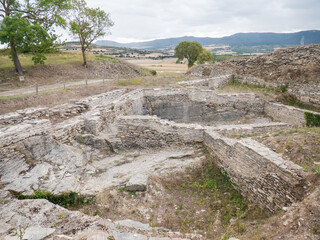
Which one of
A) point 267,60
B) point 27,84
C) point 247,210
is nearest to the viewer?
point 247,210

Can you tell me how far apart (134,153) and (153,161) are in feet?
4.27

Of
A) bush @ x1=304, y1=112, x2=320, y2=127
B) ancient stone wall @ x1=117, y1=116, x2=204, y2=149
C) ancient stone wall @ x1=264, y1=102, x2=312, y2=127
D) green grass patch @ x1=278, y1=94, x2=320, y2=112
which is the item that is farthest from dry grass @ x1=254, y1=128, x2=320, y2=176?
green grass patch @ x1=278, y1=94, x2=320, y2=112

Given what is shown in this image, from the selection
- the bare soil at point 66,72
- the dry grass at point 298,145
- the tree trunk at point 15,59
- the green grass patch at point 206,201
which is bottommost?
the green grass patch at point 206,201

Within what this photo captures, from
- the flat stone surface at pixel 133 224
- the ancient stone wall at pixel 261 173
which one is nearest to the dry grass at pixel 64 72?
the ancient stone wall at pixel 261 173

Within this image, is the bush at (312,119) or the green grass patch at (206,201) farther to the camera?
the bush at (312,119)

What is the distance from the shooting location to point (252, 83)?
1748 cm

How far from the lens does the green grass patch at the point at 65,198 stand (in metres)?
5.62

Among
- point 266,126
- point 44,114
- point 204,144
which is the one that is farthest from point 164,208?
point 44,114

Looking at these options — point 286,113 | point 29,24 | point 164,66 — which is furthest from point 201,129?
point 164,66

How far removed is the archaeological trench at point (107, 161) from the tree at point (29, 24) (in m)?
11.7

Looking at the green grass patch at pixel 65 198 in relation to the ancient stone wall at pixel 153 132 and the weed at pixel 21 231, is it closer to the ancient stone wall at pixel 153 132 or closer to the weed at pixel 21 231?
the weed at pixel 21 231

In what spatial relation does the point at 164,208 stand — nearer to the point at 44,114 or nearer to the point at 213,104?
the point at 44,114

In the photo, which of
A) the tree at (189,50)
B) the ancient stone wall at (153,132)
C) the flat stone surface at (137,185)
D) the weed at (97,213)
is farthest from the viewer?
the tree at (189,50)

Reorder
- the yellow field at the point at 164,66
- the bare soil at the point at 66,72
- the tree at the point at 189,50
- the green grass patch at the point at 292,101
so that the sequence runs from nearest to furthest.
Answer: the green grass patch at the point at 292,101
the bare soil at the point at 66,72
the tree at the point at 189,50
the yellow field at the point at 164,66
